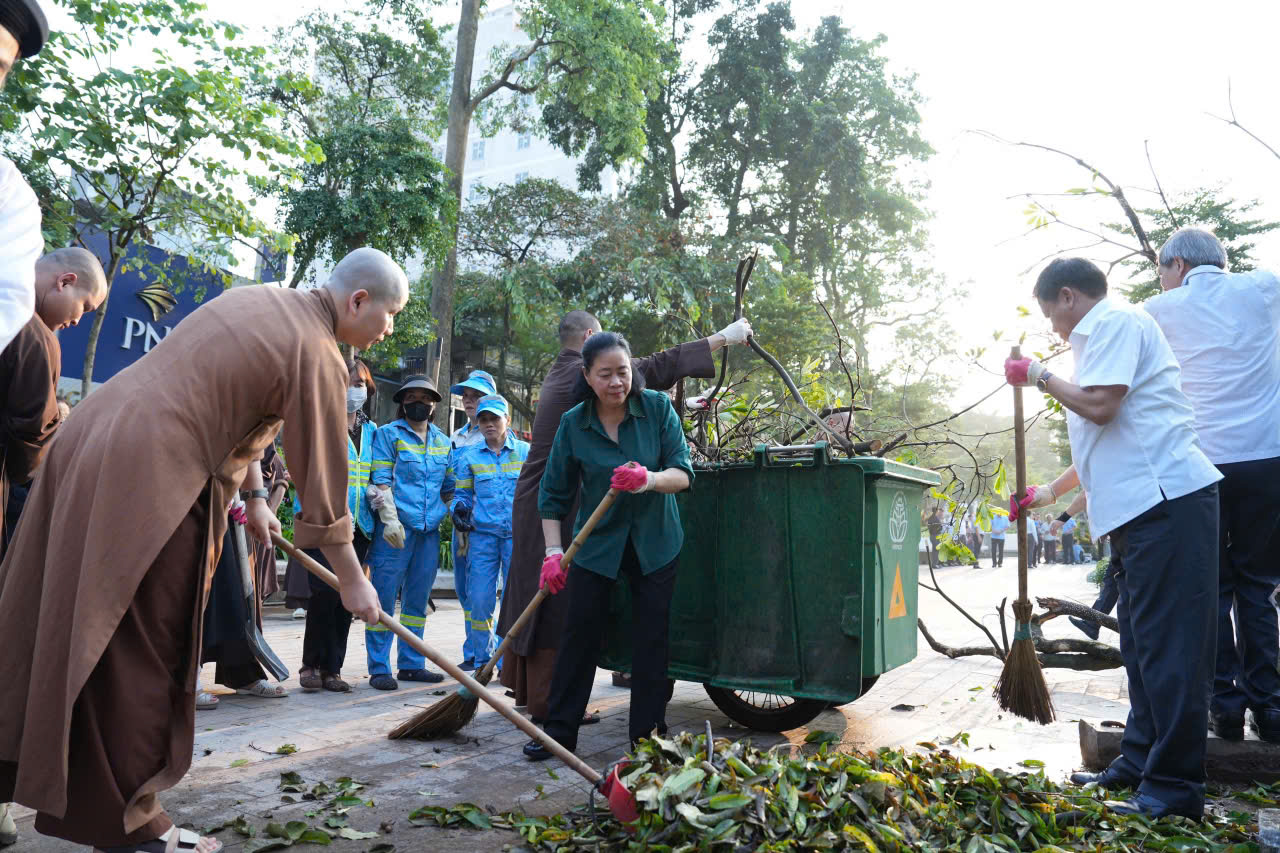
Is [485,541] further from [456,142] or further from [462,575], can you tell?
[456,142]

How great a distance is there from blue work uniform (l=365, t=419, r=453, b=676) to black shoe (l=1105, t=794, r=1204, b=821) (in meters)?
4.31

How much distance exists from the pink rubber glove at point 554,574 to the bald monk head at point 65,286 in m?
2.16

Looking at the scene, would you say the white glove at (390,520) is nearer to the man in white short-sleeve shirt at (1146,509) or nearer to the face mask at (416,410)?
the face mask at (416,410)

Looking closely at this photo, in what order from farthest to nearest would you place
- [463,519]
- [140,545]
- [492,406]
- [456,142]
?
[456,142] < [492,406] < [463,519] < [140,545]

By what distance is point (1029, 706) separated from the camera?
4.24m

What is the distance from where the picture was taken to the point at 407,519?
20.2 feet

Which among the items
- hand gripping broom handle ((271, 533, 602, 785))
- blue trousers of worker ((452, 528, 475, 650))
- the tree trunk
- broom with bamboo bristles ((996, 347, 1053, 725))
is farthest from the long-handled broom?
the tree trunk

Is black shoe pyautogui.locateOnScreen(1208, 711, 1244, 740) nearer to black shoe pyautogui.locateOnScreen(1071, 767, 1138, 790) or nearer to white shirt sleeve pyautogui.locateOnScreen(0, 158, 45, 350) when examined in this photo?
black shoe pyautogui.locateOnScreen(1071, 767, 1138, 790)

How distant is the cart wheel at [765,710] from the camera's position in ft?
15.2

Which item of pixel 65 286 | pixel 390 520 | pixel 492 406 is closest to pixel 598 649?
pixel 390 520

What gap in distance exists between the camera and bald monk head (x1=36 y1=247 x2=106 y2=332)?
367cm

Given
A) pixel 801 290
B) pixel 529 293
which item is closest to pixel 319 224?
pixel 529 293

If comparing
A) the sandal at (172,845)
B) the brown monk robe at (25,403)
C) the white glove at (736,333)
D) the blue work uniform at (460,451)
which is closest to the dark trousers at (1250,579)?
the white glove at (736,333)

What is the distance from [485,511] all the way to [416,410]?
87cm
